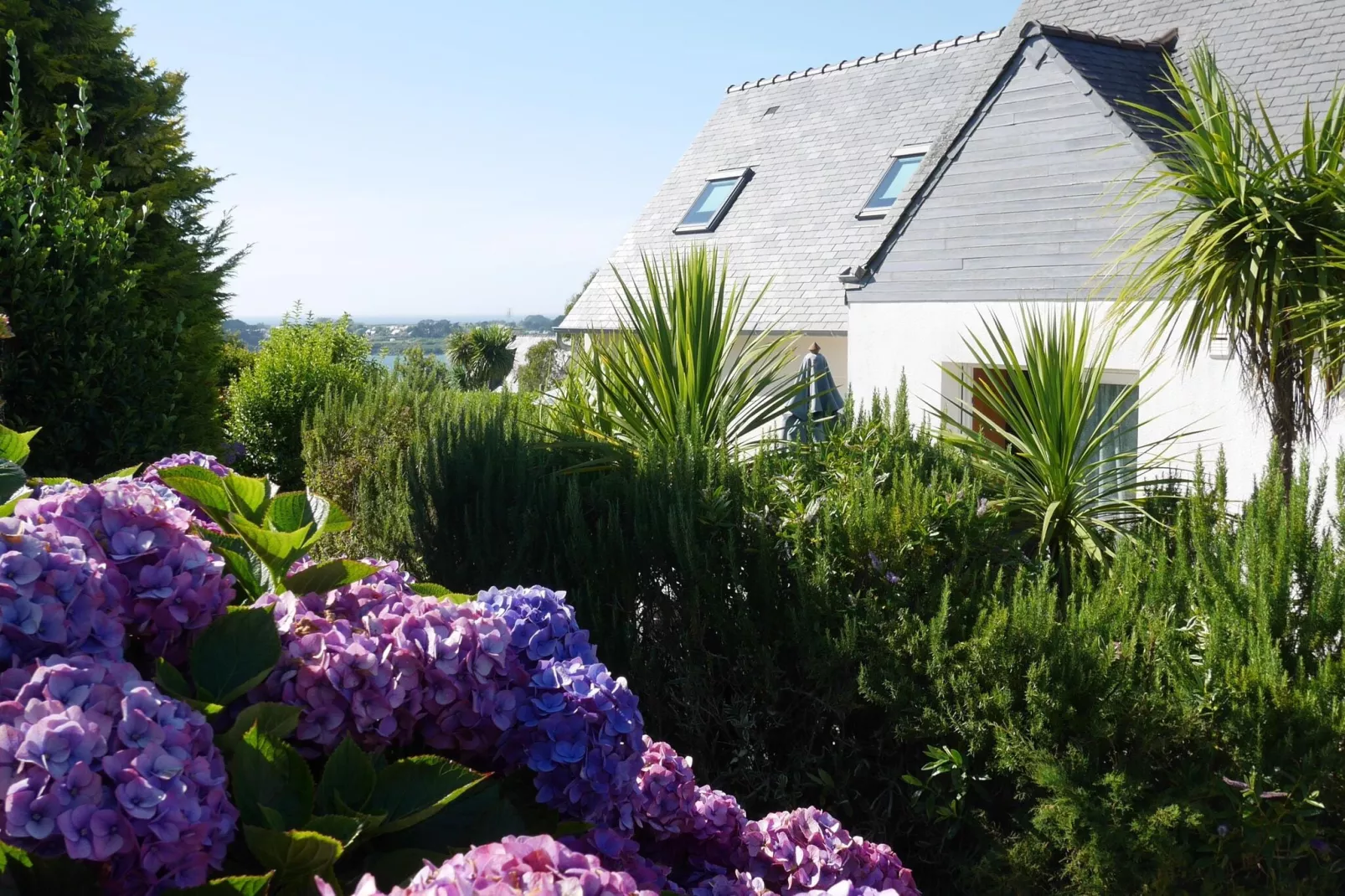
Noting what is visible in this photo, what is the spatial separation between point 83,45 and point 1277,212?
308 inches

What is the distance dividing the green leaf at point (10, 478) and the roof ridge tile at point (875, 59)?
1873 centimetres

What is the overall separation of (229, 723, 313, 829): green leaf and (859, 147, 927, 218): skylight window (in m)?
16.6

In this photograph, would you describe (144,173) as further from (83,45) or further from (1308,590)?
(1308,590)

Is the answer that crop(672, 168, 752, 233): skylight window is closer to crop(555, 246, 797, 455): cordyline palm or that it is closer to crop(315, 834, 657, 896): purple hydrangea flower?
crop(555, 246, 797, 455): cordyline palm

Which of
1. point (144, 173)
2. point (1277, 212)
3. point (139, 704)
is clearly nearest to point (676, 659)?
point (139, 704)

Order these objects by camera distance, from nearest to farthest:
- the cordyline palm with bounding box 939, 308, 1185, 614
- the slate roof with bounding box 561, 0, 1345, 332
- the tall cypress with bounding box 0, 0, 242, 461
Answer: the cordyline palm with bounding box 939, 308, 1185, 614
the tall cypress with bounding box 0, 0, 242, 461
the slate roof with bounding box 561, 0, 1345, 332

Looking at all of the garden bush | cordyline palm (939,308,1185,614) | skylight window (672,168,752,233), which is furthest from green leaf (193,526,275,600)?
skylight window (672,168,752,233)

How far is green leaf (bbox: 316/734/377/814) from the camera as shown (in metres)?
1.36

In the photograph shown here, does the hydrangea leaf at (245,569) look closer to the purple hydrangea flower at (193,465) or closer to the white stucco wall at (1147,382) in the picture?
the purple hydrangea flower at (193,465)

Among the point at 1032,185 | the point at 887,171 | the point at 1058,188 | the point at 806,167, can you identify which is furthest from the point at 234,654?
the point at 806,167

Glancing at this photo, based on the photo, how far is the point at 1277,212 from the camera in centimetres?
612

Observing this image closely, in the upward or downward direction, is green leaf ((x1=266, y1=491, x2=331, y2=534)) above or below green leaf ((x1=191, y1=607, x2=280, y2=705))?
above

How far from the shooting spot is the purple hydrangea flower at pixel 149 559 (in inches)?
57.5

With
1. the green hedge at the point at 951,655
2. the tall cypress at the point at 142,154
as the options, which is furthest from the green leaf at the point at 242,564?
the tall cypress at the point at 142,154
